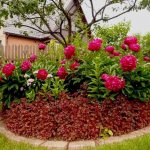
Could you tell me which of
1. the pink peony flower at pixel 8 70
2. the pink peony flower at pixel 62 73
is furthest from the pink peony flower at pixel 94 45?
the pink peony flower at pixel 8 70

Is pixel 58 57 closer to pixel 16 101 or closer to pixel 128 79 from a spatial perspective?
pixel 16 101

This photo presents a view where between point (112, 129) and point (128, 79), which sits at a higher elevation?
point (128, 79)

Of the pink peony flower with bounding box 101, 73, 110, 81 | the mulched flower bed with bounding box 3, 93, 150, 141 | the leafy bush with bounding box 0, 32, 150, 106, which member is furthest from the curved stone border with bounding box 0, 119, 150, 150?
the pink peony flower with bounding box 101, 73, 110, 81

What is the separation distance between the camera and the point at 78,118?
4801 mm

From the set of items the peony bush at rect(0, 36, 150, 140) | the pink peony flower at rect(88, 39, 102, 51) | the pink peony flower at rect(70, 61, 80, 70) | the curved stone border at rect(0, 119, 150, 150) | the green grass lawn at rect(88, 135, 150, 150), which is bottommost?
the curved stone border at rect(0, 119, 150, 150)

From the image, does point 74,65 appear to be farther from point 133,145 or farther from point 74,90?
point 133,145

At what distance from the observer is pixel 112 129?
189 inches

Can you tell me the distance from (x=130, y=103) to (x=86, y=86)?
2.00ft

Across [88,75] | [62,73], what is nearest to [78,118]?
[88,75]

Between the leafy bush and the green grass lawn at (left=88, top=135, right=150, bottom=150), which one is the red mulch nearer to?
the leafy bush

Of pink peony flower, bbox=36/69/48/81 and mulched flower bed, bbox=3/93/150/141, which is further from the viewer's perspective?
pink peony flower, bbox=36/69/48/81

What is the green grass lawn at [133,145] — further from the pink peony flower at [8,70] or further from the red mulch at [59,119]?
the pink peony flower at [8,70]

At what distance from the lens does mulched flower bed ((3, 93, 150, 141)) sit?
15.6 feet

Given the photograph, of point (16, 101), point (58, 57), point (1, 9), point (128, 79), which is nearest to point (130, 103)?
point (128, 79)
